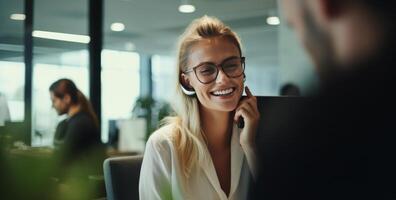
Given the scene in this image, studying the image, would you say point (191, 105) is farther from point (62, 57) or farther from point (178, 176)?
point (62, 57)

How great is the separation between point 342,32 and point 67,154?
1566 mm

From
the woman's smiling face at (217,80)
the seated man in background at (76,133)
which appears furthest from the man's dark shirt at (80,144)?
the woman's smiling face at (217,80)

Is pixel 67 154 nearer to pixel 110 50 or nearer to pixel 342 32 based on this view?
pixel 110 50

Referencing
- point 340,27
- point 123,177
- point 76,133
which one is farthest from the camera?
point 76,133

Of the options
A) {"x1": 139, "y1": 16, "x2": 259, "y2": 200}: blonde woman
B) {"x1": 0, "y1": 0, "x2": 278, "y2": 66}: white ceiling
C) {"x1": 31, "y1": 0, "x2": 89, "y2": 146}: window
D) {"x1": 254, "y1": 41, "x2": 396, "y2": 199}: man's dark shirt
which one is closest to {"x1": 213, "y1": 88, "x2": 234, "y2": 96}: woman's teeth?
{"x1": 139, "y1": 16, "x2": 259, "y2": 200}: blonde woman

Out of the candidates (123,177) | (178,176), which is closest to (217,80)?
(178,176)

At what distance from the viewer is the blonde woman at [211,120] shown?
31 cm

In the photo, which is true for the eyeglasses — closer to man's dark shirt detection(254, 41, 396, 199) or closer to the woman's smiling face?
the woman's smiling face

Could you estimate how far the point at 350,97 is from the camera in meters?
0.20

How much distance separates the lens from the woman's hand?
264mm

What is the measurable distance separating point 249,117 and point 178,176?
15cm

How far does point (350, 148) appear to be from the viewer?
0.66 ft

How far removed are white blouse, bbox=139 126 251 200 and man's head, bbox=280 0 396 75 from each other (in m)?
0.10

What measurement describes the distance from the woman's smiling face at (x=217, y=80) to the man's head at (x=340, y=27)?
122 mm
